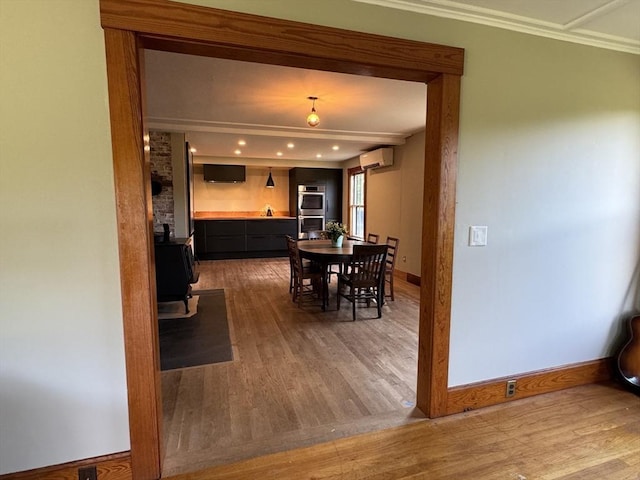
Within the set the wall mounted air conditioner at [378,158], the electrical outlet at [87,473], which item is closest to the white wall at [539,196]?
the electrical outlet at [87,473]

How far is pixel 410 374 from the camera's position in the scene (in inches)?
107

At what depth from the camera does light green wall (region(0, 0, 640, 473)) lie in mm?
1395

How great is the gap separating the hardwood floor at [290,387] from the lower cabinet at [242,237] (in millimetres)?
4033

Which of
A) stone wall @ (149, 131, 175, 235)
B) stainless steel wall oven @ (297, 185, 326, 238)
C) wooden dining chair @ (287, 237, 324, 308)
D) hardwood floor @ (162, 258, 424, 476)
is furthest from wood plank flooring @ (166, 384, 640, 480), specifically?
stainless steel wall oven @ (297, 185, 326, 238)

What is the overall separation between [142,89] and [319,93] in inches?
92.7

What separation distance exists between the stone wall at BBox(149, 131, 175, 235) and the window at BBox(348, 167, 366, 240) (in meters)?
4.16

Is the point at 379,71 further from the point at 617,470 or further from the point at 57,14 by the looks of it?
the point at 617,470

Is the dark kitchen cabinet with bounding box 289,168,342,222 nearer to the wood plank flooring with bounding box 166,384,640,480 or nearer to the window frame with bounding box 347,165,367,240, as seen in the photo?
the window frame with bounding box 347,165,367,240

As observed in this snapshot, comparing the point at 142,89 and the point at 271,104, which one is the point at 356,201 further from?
the point at 142,89

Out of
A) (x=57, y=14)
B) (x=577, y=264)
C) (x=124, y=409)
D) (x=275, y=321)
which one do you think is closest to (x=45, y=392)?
(x=124, y=409)

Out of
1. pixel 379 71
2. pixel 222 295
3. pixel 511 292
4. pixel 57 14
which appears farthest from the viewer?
pixel 222 295

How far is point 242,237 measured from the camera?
811 cm

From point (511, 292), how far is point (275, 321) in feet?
8.31

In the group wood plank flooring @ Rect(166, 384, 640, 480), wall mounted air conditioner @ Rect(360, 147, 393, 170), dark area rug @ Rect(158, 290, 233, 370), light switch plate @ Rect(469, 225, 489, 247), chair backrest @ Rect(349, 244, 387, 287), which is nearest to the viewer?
wood plank flooring @ Rect(166, 384, 640, 480)
